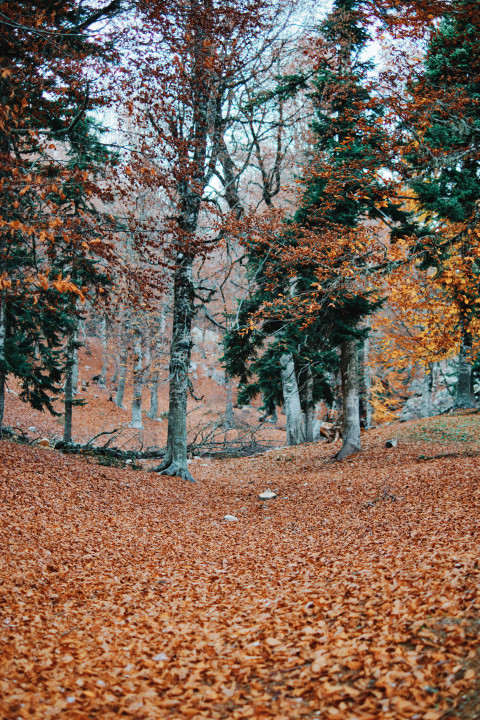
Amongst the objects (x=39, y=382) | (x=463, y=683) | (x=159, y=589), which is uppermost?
(x=39, y=382)

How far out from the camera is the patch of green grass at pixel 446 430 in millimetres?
11974

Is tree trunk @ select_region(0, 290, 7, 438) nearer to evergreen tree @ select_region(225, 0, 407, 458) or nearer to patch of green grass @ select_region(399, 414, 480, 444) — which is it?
evergreen tree @ select_region(225, 0, 407, 458)

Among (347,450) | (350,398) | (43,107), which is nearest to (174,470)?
(347,450)

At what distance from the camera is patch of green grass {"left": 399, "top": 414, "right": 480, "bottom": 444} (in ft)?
39.3

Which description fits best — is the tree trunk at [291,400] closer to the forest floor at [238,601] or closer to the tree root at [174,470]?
the tree root at [174,470]

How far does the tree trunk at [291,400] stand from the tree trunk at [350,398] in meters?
3.07

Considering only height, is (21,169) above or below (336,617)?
above

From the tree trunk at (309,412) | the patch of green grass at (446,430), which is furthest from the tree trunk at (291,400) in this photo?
the patch of green grass at (446,430)

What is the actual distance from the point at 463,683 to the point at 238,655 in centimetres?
146

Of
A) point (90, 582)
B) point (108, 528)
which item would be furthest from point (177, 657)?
point (108, 528)

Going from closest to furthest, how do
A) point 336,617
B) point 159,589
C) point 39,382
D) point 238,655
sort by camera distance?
point 238,655 → point 336,617 → point 159,589 → point 39,382

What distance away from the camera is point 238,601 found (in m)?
4.11

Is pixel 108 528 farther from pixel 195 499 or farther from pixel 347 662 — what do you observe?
pixel 347 662

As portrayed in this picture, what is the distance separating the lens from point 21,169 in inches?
228
